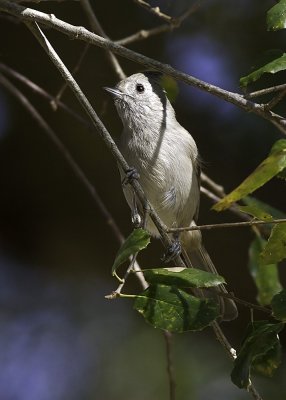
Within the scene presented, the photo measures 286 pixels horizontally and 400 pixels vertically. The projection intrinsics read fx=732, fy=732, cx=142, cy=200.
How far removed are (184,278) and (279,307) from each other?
0.28 metres

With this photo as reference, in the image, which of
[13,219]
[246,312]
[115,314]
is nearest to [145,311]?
[246,312]

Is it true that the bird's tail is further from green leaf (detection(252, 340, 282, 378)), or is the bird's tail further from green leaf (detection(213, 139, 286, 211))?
green leaf (detection(213, 139, 286, 211))

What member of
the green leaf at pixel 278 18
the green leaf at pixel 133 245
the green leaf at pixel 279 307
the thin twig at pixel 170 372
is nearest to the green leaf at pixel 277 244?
the green leaf at pixel 279 307

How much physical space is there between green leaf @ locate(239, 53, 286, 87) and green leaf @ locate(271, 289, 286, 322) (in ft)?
2.25

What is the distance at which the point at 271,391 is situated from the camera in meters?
4.69

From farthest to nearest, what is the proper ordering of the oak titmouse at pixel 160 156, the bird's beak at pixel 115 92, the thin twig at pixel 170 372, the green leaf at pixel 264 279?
the bird's beak at pixel 115 92 → the oak titmouse at pixel 160 156 → the green leaf at pixel 264 279 → the thin twig at pixel 170 372

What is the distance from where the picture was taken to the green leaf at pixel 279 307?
2061mm

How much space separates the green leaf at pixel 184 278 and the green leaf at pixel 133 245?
81 millimetres

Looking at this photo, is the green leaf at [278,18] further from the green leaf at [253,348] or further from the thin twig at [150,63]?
the green leaf at [253,348]

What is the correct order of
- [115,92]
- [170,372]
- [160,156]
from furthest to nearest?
[115,92], [160,156], [170,372]

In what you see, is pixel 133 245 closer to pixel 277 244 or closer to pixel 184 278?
pixel 184 278

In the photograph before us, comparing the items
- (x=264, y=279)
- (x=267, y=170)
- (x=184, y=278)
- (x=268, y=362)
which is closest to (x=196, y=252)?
(x=264, y=279)

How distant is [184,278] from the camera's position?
2.11 m

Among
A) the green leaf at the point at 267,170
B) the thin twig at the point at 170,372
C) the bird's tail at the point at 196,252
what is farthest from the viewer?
the bird's tail at the point at 196,252
